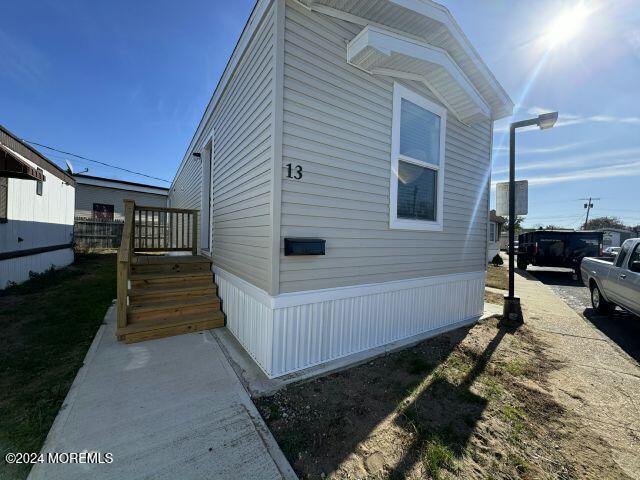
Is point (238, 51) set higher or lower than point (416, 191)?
higher

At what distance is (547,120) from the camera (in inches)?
174

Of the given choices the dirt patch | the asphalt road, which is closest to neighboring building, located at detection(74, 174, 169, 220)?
the dirt patch

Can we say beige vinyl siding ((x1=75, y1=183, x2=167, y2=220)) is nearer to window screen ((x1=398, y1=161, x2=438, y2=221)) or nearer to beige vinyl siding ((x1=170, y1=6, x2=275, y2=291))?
beige vinyl siding ((x1=170, y1=6, x2=275, y2=291))

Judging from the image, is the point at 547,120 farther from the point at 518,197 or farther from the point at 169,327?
the point at 169,327

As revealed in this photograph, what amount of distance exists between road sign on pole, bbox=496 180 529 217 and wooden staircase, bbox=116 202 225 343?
552 centimetres

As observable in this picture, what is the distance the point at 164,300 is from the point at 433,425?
12.3 ft

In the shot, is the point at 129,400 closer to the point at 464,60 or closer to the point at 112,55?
the point at 464,60

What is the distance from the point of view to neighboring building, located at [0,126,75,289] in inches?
215

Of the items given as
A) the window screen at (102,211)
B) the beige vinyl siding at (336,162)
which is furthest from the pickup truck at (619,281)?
the window screen at (102,211)

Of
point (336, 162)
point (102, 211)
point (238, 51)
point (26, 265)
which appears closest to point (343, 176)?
point (336, 162)

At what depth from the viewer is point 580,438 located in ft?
6.64

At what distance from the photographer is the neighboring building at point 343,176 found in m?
2.69

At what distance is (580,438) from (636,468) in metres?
0.28

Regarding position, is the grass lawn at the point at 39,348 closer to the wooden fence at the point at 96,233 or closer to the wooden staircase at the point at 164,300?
the wooden staircase at the point at 164,300
